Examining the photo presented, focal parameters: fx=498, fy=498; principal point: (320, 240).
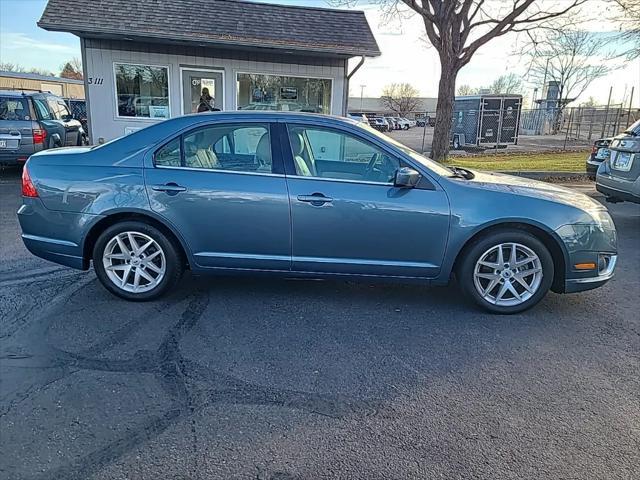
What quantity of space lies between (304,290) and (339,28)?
1095cm

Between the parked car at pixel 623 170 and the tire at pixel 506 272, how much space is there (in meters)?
4.06

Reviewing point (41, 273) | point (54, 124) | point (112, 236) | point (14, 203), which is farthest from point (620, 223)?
point (54, 124)

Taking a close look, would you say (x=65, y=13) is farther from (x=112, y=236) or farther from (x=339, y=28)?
(x=112, y=236)

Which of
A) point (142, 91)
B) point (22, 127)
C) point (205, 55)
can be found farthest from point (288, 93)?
point (22, 127)

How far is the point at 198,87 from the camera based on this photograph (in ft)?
43.3

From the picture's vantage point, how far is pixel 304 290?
471cm

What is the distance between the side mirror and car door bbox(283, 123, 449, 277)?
0.07 m

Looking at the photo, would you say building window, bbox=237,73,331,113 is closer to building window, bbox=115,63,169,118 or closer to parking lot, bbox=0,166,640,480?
building window, bbox=115,63,169,118

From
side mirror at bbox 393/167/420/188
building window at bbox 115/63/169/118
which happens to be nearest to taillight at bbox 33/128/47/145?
building window at bbox 115/63/169/118

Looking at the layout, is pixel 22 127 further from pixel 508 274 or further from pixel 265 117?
pixel 508 274

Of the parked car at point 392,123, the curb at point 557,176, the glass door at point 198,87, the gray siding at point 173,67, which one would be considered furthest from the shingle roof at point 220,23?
the parked car at point 392,123

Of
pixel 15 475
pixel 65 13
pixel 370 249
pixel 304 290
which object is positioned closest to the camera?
pixel 15 475

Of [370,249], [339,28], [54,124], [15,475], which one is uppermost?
[339,28]

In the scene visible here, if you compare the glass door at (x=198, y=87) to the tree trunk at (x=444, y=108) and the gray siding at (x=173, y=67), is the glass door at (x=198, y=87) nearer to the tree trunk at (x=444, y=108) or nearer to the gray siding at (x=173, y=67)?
the gray siding at (x=173, y=67)
